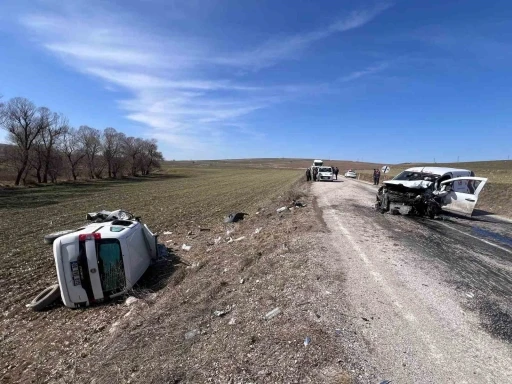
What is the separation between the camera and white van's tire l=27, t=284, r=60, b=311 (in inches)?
248

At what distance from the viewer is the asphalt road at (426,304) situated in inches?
124

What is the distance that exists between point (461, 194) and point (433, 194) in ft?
3.73

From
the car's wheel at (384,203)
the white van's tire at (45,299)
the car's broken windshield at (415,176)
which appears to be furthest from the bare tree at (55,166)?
the car's broken windshield at (415,176)

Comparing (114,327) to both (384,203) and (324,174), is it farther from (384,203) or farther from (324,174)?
(324,174)

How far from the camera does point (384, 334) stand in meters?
3.68

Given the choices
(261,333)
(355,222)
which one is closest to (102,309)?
(261,333)

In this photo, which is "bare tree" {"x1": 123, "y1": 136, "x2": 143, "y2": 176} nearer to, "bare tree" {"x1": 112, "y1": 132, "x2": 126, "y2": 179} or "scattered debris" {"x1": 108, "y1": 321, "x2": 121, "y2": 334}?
"bare tree" {"x1": 112, "y1": 132, "x2": 126, "y2": 179}

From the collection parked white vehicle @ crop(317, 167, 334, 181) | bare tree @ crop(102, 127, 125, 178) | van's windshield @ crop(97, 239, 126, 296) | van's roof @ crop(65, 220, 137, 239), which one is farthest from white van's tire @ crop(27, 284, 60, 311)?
bare tree @ crop(102, 127, 125, 178)

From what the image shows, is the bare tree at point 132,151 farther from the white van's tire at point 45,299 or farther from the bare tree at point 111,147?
the white van's tire at point 45,299

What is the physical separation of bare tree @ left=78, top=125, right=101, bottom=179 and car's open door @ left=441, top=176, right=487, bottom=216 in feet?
223

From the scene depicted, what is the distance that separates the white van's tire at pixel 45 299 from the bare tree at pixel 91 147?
66.5m

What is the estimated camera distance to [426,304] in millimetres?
4469

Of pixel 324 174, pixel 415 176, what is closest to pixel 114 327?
pixel 415 176

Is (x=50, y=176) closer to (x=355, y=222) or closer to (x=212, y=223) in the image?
(x=212, y=223)
